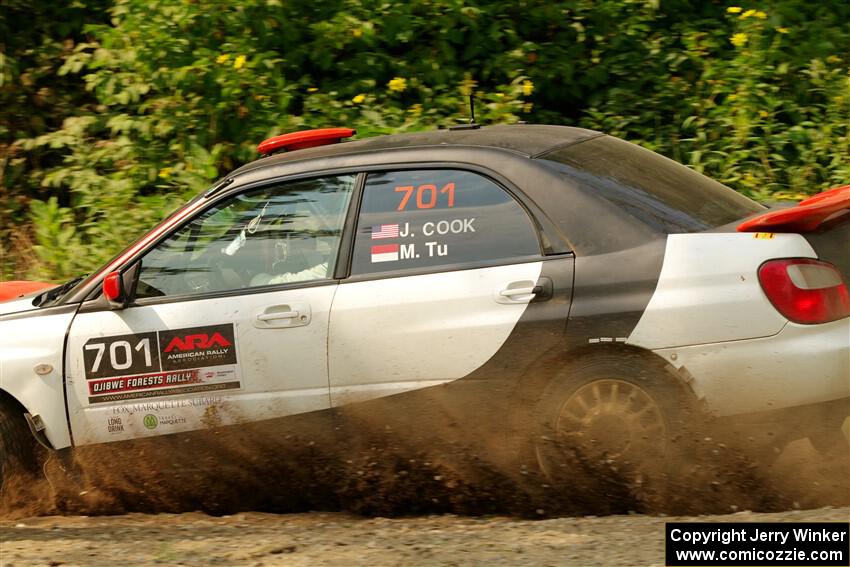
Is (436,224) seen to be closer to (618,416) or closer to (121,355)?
(618,416)

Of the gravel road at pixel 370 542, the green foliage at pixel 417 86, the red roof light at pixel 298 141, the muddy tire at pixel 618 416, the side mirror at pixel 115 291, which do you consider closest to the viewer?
the gravel road at pixel 370 542

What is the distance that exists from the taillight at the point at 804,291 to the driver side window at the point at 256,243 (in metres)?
1.72

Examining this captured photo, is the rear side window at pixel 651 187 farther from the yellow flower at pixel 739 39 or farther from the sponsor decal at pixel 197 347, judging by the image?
the yellow flower at pixel 739 39

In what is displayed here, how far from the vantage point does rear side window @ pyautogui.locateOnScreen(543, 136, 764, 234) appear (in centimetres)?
417

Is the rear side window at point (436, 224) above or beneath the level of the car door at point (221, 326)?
above

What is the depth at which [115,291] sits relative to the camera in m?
4.57

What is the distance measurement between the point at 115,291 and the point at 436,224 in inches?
55.3

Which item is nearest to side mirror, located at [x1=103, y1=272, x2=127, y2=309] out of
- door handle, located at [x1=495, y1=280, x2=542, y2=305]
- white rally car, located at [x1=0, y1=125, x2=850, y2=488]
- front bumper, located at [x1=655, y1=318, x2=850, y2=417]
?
white rally car, located at [x1=0, y1=125, x2=850, y2=488]

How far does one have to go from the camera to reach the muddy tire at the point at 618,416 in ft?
13.1

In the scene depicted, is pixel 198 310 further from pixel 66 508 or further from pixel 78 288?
pixel 66 508

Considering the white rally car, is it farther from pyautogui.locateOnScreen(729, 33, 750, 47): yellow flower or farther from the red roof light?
pyautogui.locateOnScreen(729, 33, 750, 47): yellow flower

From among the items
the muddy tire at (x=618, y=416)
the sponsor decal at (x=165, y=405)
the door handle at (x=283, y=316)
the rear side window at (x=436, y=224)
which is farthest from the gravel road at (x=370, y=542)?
the rear side window at (x=436, y=224)

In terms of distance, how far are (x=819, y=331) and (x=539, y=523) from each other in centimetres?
124

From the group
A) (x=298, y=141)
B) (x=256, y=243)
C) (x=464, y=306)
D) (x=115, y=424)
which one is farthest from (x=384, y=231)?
(x=115, y=424)
